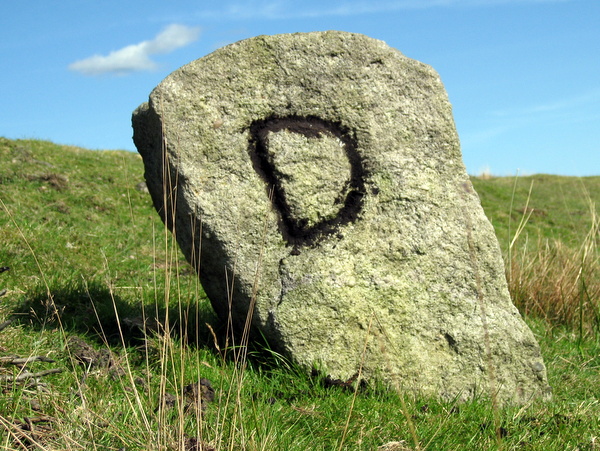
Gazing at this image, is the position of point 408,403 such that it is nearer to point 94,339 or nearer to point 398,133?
point 398,133

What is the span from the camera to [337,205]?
4.29 meters

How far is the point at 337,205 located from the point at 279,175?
1.48ft

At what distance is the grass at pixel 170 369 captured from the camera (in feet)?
10.2

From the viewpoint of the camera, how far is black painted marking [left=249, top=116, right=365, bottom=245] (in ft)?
13.8

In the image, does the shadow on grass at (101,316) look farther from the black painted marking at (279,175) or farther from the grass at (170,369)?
the black painted marking at (279,175)

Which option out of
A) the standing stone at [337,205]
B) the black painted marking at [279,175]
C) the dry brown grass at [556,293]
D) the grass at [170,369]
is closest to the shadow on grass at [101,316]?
the grass at [170,369]

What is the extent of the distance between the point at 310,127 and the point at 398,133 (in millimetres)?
606

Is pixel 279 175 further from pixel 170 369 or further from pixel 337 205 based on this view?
pixel 170 369

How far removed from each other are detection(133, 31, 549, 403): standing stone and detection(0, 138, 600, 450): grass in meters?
0.29

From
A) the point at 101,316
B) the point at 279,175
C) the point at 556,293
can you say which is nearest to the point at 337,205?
the point at 279,175

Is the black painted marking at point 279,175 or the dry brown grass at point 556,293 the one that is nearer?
the black painted marking at point 279,175

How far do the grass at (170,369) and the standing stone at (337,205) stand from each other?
0.29 meters

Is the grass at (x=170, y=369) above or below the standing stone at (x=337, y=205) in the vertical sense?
below

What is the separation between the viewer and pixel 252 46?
4223 mm
